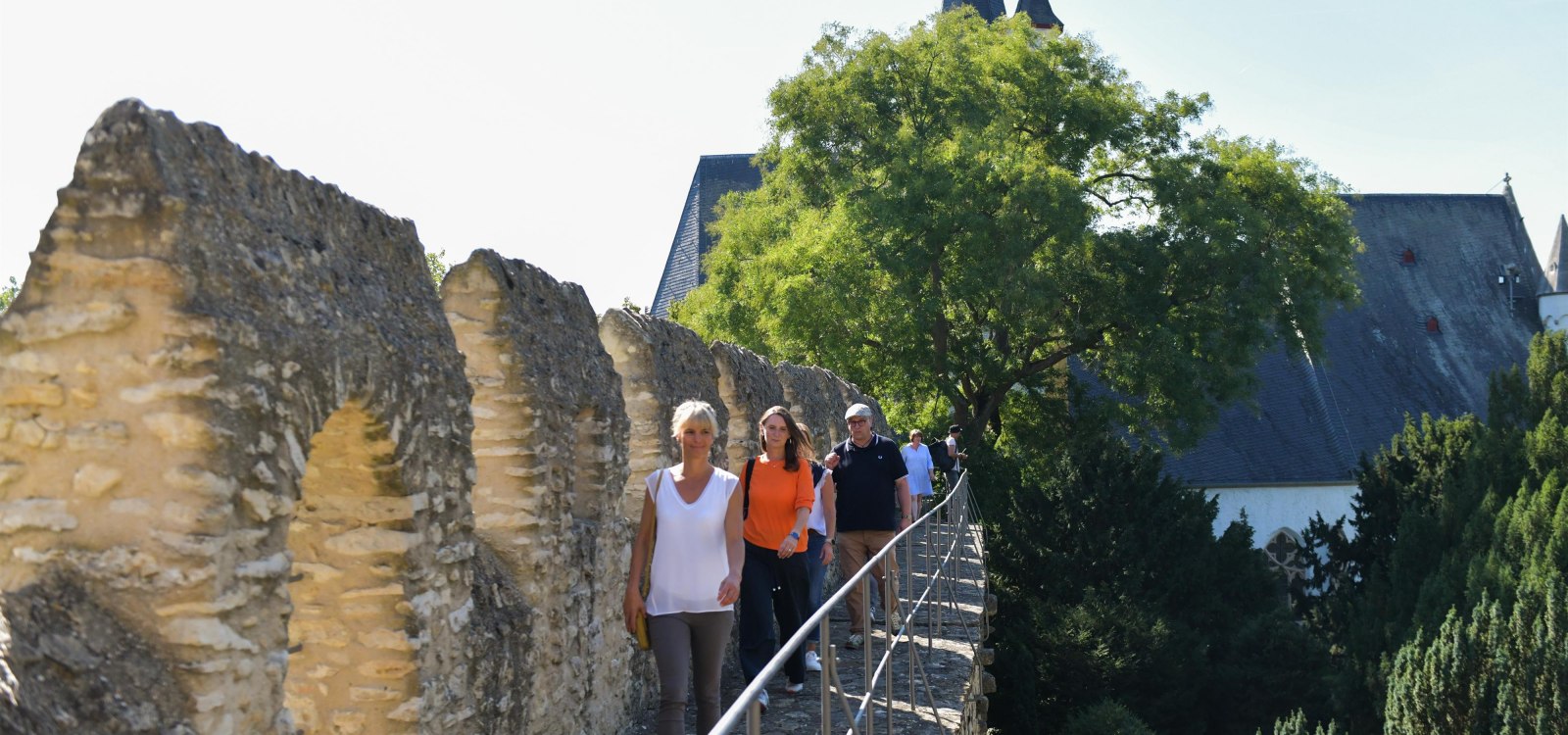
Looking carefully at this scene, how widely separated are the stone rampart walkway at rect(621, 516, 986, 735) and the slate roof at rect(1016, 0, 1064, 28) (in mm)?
35585

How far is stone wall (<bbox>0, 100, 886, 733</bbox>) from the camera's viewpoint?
157 inches

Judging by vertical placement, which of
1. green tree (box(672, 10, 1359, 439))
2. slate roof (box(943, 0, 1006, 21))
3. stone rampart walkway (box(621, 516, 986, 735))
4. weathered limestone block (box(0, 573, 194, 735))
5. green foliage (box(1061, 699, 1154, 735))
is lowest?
green foliage (box(1061, 699, 1154, 735))

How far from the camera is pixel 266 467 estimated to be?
169 inches

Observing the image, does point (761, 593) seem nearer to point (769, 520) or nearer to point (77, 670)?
point (769, 520)

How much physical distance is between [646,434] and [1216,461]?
32.5 metres

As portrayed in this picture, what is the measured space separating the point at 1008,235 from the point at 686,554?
21.3 m

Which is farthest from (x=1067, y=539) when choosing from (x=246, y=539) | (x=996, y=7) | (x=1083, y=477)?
(x=996, y=7)

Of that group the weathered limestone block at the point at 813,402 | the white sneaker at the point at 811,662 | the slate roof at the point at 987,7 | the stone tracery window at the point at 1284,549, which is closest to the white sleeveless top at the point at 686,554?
the white sneaker at the point at 811,662

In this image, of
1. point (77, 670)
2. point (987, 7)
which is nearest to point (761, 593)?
point (77, 670)

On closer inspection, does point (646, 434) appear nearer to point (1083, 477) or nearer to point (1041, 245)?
point (1083, 477)

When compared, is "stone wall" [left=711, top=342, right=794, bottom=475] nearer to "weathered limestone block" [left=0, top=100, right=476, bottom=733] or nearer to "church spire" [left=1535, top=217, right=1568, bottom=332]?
"weathered limestone block" [left=0, top=100, right=476, bottom=733]

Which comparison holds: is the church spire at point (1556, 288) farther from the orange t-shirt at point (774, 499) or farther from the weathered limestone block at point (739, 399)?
the orange t-shirt at point (774, 499)

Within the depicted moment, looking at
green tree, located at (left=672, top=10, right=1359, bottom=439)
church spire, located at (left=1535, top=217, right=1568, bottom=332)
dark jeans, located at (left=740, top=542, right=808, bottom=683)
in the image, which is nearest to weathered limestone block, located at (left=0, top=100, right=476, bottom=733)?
dark jeans, located at (left=740, top=542, right=808, bottom=683)

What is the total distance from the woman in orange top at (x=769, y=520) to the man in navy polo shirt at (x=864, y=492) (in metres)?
1.60
